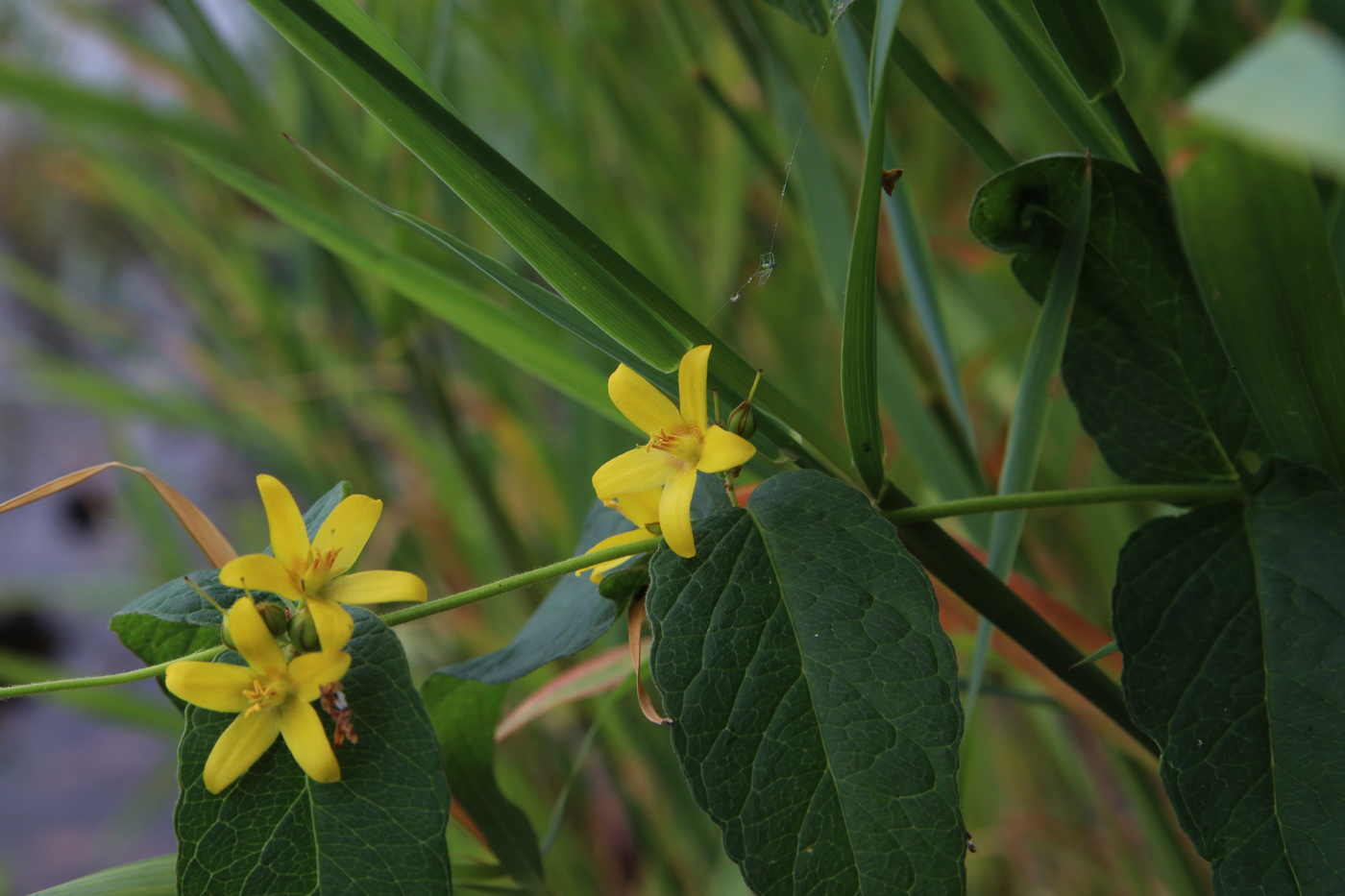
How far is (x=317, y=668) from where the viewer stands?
227mm

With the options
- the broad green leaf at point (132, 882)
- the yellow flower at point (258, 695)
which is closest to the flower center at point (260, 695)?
the yellow flower at point (258, 695)

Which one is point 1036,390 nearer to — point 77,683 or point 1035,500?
point 1035,500

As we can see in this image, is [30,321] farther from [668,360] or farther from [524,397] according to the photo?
[668,360]

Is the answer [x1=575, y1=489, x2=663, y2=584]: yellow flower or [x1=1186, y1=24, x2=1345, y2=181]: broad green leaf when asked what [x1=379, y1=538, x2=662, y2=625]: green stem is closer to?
[x1=575, y1=489, x2=663, y2=584]: yellow flower

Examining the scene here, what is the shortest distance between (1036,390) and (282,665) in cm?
25

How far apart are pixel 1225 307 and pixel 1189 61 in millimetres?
346

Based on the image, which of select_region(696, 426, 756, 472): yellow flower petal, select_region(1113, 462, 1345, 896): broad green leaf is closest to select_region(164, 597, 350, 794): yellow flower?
select_region(696, 426, 756, 472): yellow flower petal

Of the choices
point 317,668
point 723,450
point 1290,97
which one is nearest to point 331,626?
point 317,668

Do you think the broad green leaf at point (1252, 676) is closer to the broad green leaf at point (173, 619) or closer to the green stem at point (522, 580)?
the green stem at point (522, 580)

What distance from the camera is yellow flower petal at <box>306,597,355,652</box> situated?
0.74ft

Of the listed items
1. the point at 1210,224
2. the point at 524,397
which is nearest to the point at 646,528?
the point at 1210,224

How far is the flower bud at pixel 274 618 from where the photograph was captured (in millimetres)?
241

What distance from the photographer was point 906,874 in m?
0.20

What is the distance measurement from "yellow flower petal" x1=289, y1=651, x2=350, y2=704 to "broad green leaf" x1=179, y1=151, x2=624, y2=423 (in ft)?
0.45
